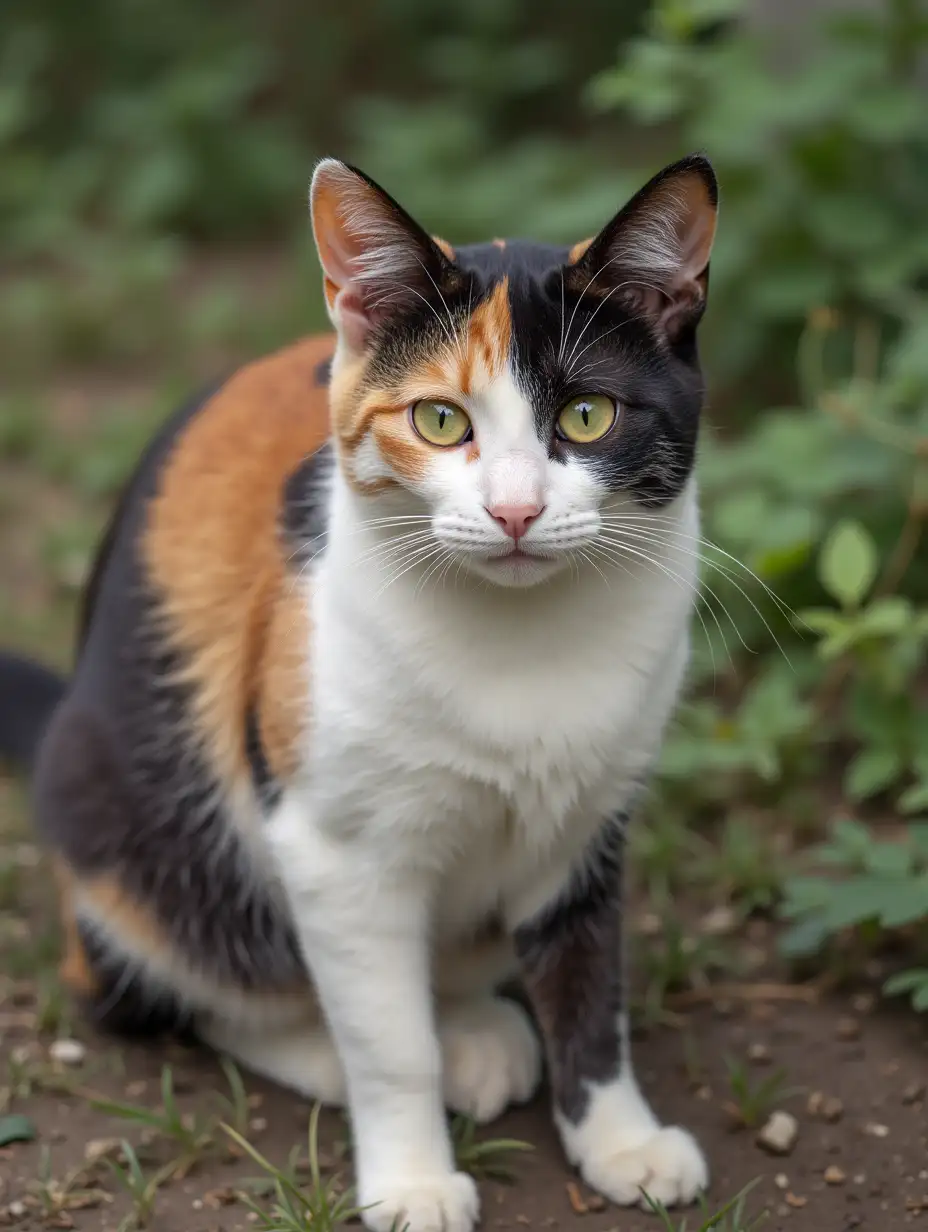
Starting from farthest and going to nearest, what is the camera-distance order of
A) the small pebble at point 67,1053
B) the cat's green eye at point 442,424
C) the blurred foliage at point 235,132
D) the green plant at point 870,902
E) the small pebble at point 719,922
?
the blurred foliage at point 235,132 → the small pebble at point 719,922 → the small pebble at point 67,1053 → the green plant at point 870,902 → the cat's green eye at point 442,424

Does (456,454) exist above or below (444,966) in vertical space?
above

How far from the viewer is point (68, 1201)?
2.03 metres

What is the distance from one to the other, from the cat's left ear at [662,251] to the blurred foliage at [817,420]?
0.69 m

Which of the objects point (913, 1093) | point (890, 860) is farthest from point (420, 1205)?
point (890, 860)

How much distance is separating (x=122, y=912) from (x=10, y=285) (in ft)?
11.1

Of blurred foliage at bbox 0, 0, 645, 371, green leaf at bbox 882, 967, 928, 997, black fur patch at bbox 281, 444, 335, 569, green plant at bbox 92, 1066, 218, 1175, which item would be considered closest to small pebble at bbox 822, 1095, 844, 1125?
green leaf at bbox 882, 967, 928, 997

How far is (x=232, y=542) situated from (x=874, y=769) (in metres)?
1.21

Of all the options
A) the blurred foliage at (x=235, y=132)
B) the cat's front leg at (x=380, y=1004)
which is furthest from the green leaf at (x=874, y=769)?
the blurred foliage at (x=235, y=132)

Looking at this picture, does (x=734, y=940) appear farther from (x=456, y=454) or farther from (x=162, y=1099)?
(x=456, y=454)

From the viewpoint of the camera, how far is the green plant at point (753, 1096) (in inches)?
86.4

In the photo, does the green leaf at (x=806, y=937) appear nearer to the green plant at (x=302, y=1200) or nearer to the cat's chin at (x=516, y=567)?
the green plant at (x=302, y=1200)

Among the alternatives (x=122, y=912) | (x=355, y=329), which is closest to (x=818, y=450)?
(x=355, y=329)

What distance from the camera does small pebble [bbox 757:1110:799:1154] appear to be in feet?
7.02

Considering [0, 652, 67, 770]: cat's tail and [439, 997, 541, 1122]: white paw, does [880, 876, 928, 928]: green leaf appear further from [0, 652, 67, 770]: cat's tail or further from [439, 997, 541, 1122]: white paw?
[0, 652, 67, 770]: cat's tail
